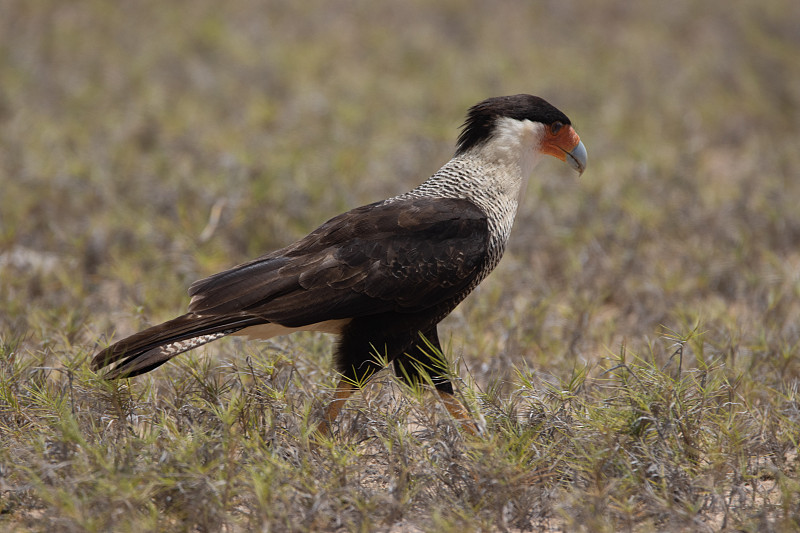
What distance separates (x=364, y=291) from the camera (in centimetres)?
341

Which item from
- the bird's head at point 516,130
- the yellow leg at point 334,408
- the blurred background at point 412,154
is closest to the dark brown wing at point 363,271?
the yellow leg at point 334,408

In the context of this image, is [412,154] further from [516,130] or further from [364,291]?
[364,291]

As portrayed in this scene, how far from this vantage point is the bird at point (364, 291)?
3.32m

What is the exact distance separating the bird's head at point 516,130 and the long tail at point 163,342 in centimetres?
129

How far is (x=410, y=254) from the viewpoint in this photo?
3482 millimetres

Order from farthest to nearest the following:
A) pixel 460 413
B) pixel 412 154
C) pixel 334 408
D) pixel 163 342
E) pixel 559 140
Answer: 1. pixel 412 154
2. pixel 559 140
3. pixel 460 413
4. pixel 334 408
5. pixel 163 342

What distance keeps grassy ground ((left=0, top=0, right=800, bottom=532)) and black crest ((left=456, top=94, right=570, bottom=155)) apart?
964 millimetres

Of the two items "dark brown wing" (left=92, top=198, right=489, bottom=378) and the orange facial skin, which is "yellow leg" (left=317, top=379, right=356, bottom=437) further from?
the orange facial skin

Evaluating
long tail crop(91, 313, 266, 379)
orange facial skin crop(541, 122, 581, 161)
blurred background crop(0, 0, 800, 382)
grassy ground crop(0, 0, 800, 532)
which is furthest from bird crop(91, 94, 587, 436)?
blurred background crop(0, 0, 800, 382)

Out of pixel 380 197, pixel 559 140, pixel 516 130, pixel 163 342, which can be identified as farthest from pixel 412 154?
pixel 163 342

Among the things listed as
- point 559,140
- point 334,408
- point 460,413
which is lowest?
point 460,413

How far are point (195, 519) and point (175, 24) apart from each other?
8.53 m

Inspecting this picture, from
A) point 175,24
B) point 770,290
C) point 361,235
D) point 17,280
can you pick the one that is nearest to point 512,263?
point 770,290

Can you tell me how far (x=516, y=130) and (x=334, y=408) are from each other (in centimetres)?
144
